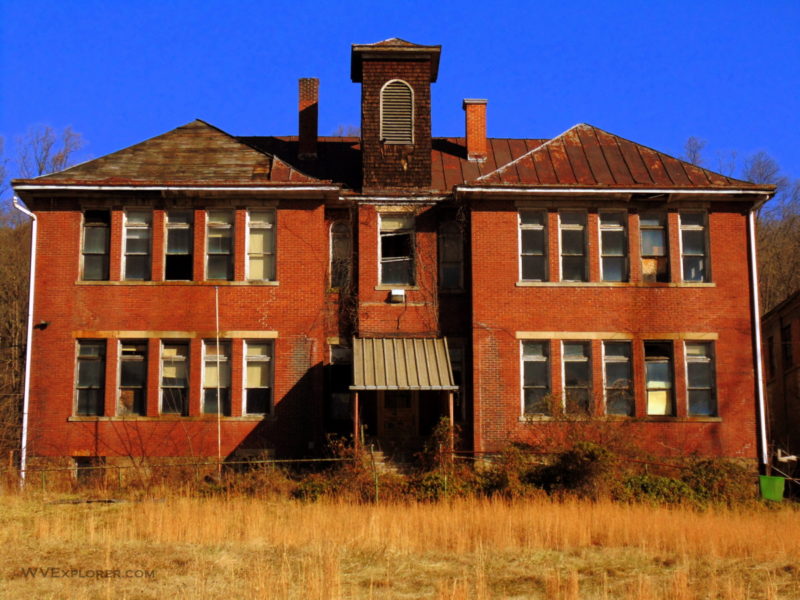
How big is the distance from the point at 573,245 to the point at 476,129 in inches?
218

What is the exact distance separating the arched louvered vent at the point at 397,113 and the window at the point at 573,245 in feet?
16.0

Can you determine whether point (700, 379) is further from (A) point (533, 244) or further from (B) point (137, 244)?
(B) point (137, 244)

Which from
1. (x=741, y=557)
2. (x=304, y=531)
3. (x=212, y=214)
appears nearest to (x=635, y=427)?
(x=741, y=557)

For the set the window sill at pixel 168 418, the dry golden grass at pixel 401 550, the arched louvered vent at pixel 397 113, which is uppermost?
the arched louvered vent at pixel 397 113

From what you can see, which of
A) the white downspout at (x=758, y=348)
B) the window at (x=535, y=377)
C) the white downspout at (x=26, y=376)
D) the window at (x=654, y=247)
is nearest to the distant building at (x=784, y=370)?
the white downspout at (x=758, y=348)

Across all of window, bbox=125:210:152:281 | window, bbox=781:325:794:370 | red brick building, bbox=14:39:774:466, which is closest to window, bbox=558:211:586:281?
red brick building, bbox=14:39:774:466

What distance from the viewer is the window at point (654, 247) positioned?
1018 inches

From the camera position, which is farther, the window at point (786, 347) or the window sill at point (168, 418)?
the window at point (786, 347)

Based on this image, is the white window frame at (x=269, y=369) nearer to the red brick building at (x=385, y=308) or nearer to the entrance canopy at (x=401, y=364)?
the red brick building at (x=385, y=308)

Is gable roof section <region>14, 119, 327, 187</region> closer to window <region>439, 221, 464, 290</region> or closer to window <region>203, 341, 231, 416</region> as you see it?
window <region>439, 221, 464, 290</region>

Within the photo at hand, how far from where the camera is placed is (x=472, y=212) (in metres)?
25.6

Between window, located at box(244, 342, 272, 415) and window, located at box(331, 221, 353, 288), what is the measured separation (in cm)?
261

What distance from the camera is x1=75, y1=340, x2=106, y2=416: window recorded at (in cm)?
2500

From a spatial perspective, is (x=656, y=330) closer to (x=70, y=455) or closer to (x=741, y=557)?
(x=741, y=557)
